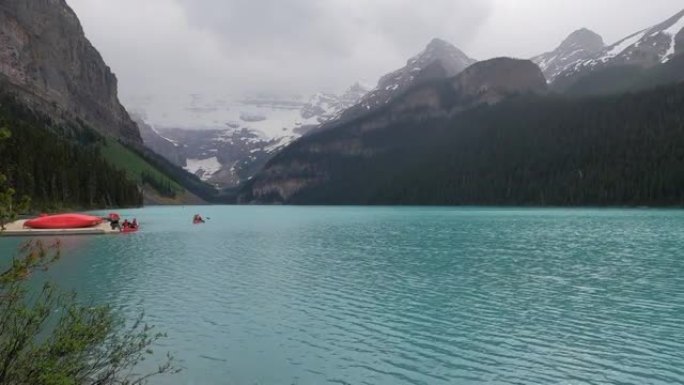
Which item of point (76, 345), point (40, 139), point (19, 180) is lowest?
point (76, 345)

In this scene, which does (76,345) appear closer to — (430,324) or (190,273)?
(430,324)

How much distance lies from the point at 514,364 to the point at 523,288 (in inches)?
638

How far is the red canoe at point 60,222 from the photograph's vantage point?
8188 cm

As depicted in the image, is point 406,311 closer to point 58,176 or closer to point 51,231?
point 51,231

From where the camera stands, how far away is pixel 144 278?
132 ft

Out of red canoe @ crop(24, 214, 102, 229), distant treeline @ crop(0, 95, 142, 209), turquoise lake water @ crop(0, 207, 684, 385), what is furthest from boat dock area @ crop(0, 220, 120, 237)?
distant treeline @ crop(0, 95, 142, 209)

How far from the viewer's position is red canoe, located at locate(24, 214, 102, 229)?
8188 cm

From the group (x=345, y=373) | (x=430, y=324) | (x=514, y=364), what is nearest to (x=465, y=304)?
(x=430, y=324)

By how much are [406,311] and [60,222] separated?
70412 millimetres

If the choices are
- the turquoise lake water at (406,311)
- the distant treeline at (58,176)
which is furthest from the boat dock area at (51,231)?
the distant treeline at (58,176)

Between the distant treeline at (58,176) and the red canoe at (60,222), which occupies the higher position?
the distant treeline at (58,176)

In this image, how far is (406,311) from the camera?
2894cm

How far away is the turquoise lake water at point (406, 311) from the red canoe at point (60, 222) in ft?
94.1

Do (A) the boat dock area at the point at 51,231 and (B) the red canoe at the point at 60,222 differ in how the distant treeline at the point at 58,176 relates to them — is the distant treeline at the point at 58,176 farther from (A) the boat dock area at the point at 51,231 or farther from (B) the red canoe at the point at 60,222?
(A) the boat dock area at the point at 51,231
